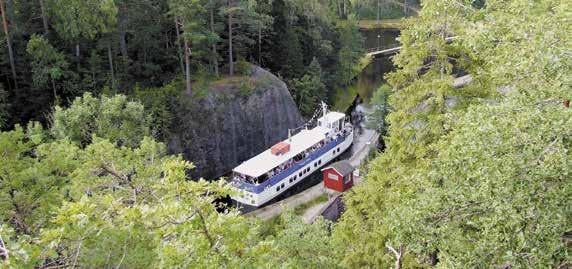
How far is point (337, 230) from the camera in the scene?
16906 mm

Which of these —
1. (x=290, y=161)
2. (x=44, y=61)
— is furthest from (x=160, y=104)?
(x=290, y=161)

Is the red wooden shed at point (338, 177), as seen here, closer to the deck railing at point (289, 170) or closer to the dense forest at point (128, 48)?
the deck railing at point (289, 170)

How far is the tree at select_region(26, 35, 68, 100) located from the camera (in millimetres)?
27641

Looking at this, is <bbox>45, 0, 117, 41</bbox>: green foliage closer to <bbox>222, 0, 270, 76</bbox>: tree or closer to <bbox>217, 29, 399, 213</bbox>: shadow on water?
<bbox>222, 0, 270, 76</bbox>: tree

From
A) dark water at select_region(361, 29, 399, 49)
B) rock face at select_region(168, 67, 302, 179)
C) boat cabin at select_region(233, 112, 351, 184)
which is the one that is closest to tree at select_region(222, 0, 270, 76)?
rock face at select_region(168, 67, 302, 179)

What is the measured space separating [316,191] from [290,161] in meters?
2.74

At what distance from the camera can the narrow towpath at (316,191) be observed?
28469 mm

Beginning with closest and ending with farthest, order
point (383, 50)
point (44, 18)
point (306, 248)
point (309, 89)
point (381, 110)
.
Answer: point (306, 248), point (44, 18), point (381, 110), point (309, 89), point (383, 50)

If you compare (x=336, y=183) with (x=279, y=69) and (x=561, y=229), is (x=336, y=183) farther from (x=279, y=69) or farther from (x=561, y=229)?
(x=561, y=229)

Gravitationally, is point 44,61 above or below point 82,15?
below

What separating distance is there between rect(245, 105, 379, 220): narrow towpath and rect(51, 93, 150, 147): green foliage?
25.9 feet

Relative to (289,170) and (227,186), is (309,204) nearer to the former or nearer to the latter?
(289,170)

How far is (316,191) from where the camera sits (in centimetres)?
3120

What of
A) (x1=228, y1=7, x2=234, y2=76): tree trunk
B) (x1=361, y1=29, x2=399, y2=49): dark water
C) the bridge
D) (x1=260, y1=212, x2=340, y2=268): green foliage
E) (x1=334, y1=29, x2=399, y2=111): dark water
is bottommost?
(x1=334, y1=29, x2=399, y2=111): dark water
